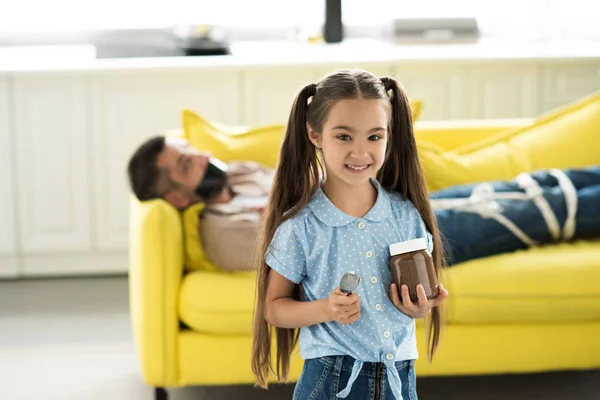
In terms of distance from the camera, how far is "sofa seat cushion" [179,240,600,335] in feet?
8.93

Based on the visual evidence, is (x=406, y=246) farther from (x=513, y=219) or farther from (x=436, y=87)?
(x=436, y=87)

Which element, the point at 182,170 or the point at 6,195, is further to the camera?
the point at 6,195

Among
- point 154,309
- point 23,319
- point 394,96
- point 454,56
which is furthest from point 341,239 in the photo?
point 454,56

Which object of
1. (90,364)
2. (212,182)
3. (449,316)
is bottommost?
(90,364)

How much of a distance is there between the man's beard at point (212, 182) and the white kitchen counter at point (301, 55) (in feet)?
3.84

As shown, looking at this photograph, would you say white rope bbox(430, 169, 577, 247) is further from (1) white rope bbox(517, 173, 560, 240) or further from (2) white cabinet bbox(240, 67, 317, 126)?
(2) white cabinet bbox(240, 67, 317, 126)

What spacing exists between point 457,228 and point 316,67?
1421 millimetres

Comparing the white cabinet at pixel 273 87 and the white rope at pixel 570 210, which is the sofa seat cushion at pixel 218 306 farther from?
the white cabinet at pixel 273 87

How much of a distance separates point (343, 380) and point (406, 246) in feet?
0.78

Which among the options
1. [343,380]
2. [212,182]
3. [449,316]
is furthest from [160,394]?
[343,380]

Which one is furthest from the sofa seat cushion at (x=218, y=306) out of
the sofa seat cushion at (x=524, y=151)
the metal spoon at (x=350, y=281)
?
the metal spoon at (x=350, y=281)

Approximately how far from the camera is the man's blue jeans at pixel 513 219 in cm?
286

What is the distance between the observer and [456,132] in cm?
332

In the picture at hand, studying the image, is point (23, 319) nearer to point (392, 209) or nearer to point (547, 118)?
point (547, 118)
